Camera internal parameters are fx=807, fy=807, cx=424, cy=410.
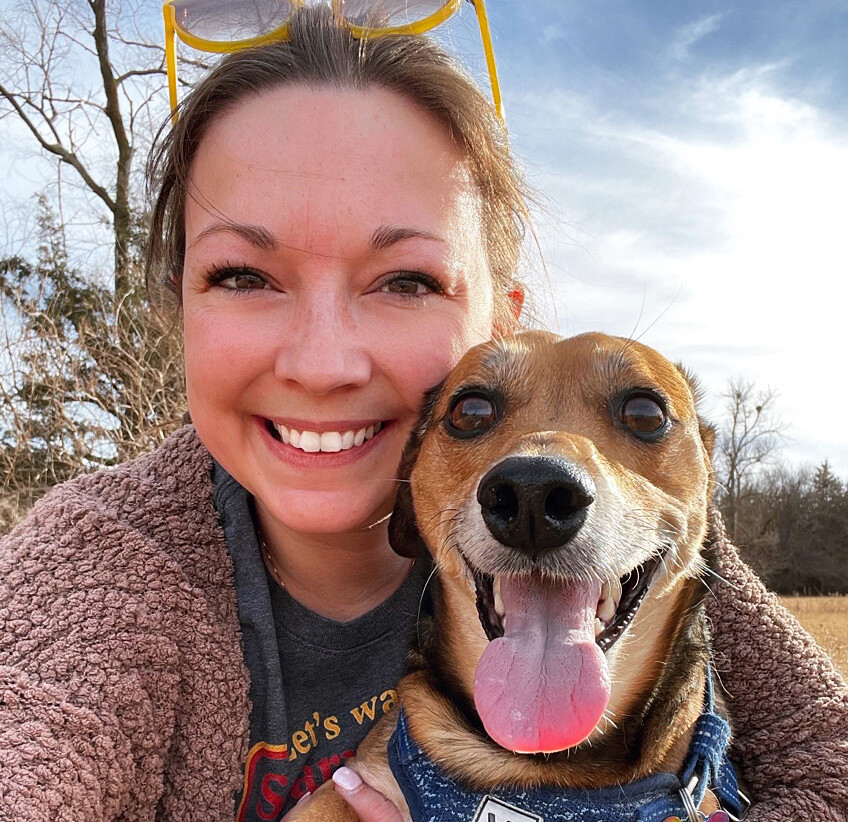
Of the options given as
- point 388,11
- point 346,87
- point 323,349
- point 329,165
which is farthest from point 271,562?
point 388,11

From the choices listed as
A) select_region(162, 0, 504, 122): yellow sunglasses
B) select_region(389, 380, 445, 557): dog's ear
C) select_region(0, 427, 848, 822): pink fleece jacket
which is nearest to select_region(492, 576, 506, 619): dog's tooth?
select_region(389, 380, 445, 557): dog's ear

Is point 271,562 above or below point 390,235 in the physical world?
below

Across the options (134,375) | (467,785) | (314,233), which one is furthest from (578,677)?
(134,375)

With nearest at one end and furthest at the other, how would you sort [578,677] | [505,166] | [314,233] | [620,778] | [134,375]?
[578,677], [620,778], [314,233], [505,166], [134,375]

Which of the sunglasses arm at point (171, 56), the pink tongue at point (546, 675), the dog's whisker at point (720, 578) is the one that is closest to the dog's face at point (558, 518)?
the pink tongue at point (546, 675)

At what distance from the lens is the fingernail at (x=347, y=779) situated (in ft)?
7.77

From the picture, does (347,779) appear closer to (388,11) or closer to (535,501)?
(535,501)

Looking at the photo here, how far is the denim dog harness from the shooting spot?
2.07m

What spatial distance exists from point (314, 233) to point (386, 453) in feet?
2.38

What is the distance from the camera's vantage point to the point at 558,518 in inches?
77.6

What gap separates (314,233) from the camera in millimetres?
2291

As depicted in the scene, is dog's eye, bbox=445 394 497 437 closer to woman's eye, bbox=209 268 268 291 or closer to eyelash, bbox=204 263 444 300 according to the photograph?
eyelash, bbox=204 263 444 300

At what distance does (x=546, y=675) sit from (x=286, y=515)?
0.91 m

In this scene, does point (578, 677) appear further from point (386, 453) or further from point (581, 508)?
point (386, 453)
